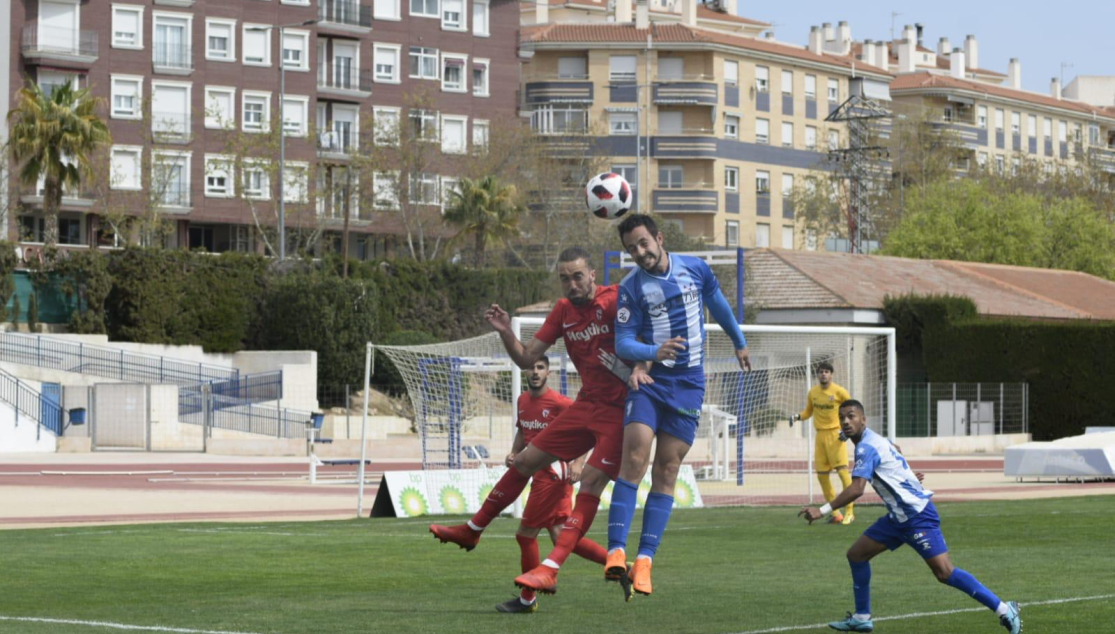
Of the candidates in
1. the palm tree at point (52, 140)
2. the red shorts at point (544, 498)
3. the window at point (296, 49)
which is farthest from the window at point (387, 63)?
the red shorts at point (544, 498)

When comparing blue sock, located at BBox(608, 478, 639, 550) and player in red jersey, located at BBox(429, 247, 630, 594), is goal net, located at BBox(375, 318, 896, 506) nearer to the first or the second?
player in red jersey, located at BBox(429, 247, 630, 594)

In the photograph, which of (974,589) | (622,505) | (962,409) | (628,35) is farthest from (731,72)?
(974,589)

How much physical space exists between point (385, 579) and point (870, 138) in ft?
297

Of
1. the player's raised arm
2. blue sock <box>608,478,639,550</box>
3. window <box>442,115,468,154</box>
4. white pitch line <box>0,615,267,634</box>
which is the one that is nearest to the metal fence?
the player's raised arm

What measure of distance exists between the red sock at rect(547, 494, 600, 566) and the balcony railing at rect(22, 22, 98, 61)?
70152 mm

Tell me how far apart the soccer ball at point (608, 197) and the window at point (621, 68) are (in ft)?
311

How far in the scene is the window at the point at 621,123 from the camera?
106 metres

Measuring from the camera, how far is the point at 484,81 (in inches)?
3656

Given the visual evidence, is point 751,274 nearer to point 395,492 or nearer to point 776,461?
point 776,461

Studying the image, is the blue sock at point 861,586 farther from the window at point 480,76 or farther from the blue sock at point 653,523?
the window at point 480,76

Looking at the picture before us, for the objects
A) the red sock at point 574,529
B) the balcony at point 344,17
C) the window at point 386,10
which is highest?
the window at point 386,10

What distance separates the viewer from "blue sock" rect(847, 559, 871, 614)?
10.6 metres

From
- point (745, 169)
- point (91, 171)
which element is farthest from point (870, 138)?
point (91, 171)

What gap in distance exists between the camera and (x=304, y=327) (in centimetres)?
6306
